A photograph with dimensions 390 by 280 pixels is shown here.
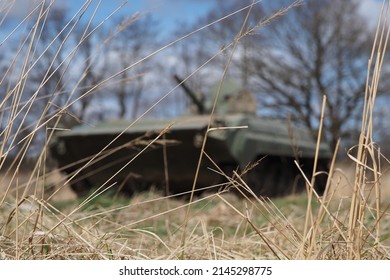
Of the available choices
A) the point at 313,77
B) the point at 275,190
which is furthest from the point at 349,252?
the point at 313,77

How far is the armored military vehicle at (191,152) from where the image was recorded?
745cm

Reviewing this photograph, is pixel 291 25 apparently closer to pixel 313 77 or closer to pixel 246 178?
pixel 313 77

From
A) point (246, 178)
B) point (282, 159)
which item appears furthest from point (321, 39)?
point (246, 178)

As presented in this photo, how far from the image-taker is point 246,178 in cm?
803

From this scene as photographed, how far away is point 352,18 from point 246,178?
35.0ft

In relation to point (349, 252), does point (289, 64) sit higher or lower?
lower

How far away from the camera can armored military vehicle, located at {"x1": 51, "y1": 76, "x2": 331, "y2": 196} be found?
24.4 feet

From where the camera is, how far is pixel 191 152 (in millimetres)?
7578

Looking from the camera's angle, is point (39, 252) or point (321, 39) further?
point (321, 39)
